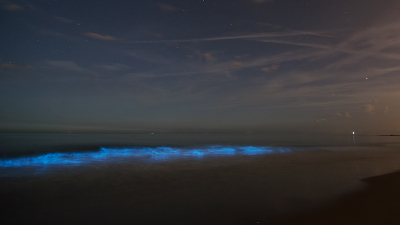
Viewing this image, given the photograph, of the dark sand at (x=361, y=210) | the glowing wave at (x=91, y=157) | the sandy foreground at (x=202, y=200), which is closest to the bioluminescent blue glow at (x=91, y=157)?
the glowing wave at (x=91, y=157)

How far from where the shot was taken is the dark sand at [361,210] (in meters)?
6.32

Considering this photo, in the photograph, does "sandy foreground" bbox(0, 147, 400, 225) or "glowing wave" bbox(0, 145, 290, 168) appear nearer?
"sandy foreground" bbox(0, 147, 400, 225)

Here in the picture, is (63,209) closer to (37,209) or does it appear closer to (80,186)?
(37,209)

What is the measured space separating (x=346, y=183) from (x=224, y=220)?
7.89 meters

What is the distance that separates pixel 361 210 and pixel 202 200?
5031mm

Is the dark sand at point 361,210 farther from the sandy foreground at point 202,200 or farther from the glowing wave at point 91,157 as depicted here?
the glowing wave at point 91,157

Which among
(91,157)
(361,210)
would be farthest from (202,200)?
(91,157)

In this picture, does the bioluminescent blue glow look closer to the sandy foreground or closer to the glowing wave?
the glowing wave

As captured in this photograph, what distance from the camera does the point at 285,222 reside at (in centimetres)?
642

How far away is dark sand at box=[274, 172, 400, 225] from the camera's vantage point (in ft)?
20.7

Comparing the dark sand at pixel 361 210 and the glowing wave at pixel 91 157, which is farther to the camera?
the glowing wave at pixel 91 157

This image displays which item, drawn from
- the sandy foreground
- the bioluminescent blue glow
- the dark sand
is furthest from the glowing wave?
the dark sand

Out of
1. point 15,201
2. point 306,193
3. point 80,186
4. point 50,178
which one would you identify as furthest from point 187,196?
point 50,178

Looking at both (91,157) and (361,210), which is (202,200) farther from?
(91,157)
